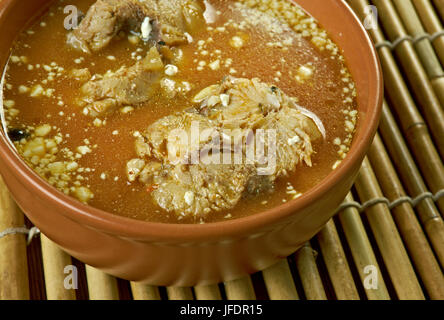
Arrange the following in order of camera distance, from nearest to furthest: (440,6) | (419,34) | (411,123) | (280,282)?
(280,282), (411,123), (419,34), (440,6)

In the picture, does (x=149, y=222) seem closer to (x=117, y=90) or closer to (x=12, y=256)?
(x=117, y=90)

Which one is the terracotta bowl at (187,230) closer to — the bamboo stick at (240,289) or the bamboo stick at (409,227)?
the bamboo stick at (240,289)

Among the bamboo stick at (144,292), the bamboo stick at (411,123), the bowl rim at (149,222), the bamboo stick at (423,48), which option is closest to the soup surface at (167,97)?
the bowl rim at (149,222)

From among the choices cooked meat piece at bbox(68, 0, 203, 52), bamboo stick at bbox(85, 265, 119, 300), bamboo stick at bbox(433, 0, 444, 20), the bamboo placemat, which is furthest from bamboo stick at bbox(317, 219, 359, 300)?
bamboo stick at bbox(433, 0, 444, 20)

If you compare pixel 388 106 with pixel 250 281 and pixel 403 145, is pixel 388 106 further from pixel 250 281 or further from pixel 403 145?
pixel 250 281

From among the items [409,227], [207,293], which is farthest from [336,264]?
[207,293]

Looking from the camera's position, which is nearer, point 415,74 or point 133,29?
point 133,29
